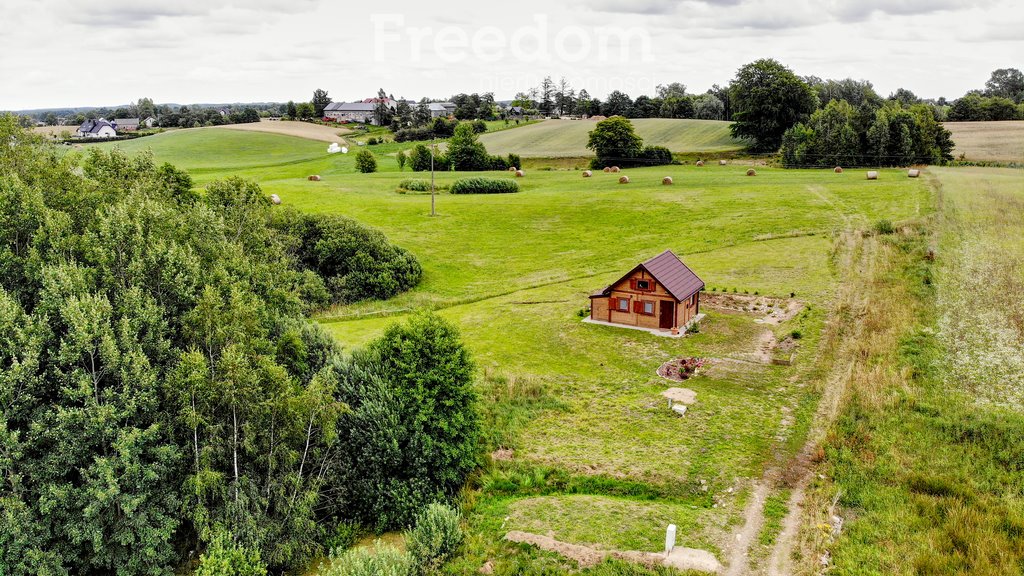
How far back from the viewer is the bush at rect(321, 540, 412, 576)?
17.9 metres

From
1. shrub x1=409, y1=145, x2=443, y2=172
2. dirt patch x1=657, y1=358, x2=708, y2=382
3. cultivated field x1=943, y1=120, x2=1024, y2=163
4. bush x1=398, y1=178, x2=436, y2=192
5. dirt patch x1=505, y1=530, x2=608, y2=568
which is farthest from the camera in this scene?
shrub x1=409, y1=145, x2=443, y2=172

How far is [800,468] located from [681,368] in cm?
932

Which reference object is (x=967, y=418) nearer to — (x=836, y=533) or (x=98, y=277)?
(x=836, y=533)

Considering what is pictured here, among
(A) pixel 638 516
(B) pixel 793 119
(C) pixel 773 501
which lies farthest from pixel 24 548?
(B) pixel 793 119

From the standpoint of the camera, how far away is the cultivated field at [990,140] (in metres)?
84.8

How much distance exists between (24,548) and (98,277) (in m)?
8.55

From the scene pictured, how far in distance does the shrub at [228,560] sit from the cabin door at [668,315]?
945 inches

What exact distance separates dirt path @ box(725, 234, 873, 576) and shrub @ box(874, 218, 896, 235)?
A: 14288mm

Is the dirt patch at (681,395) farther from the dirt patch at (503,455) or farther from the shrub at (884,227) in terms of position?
the shrub at (884,227)

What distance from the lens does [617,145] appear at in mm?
96688

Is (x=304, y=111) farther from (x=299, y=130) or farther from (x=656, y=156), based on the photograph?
(x=656, y=156)

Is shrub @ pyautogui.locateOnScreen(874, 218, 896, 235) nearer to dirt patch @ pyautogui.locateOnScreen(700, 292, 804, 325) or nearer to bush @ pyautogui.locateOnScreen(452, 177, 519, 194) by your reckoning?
dirt patch @ pyautogui.locateOnScreen(700, 292, 804, 325)

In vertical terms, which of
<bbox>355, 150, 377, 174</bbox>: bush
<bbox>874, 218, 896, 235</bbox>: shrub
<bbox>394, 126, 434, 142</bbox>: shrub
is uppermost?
<bbox>394, 126, 434, 142</bbox>: shrub

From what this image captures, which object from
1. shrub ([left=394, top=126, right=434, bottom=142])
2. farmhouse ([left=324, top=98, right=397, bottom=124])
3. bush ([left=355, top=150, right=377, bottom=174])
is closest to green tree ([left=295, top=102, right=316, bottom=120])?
farmhouse ([left=324, top=98, right=397, bottom=124])
